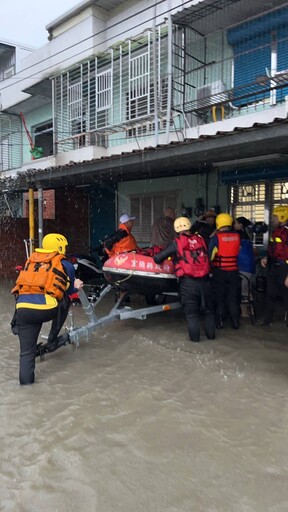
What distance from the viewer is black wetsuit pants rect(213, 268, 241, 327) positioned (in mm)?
5996

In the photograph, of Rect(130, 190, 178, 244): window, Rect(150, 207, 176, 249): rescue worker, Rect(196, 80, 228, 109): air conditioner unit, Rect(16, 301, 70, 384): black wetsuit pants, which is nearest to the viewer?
Rect(16, 301, 70, 384): black wetsuit pants

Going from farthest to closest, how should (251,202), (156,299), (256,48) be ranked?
1. (251,202)
2. (256,48)
3. (156,299)

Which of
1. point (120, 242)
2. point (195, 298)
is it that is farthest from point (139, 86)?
point (195, 298)

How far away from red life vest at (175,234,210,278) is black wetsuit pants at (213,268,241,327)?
1.96 feet

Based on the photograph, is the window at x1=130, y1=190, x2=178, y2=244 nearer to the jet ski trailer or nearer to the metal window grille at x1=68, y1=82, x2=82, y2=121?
the metal window grille at x1=68, y1=82, x2=82, y2=121

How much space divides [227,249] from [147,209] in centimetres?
535

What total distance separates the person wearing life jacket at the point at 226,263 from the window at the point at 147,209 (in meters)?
4.34

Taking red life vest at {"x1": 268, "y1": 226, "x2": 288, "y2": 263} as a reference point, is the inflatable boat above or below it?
below

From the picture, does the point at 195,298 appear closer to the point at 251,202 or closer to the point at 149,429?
the point at 149,429

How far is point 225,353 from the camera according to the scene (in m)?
5.12

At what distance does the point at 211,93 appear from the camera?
344 inches

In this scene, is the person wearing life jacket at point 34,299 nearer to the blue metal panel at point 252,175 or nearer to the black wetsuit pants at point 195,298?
the black wetsuit pants at point 195,298

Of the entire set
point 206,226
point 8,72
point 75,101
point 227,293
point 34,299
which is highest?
point 8,72

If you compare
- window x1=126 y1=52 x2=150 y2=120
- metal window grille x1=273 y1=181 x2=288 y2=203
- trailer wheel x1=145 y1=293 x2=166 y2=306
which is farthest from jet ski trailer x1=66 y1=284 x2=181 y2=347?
window x1=126 y1=52 x2=150 y2=120
